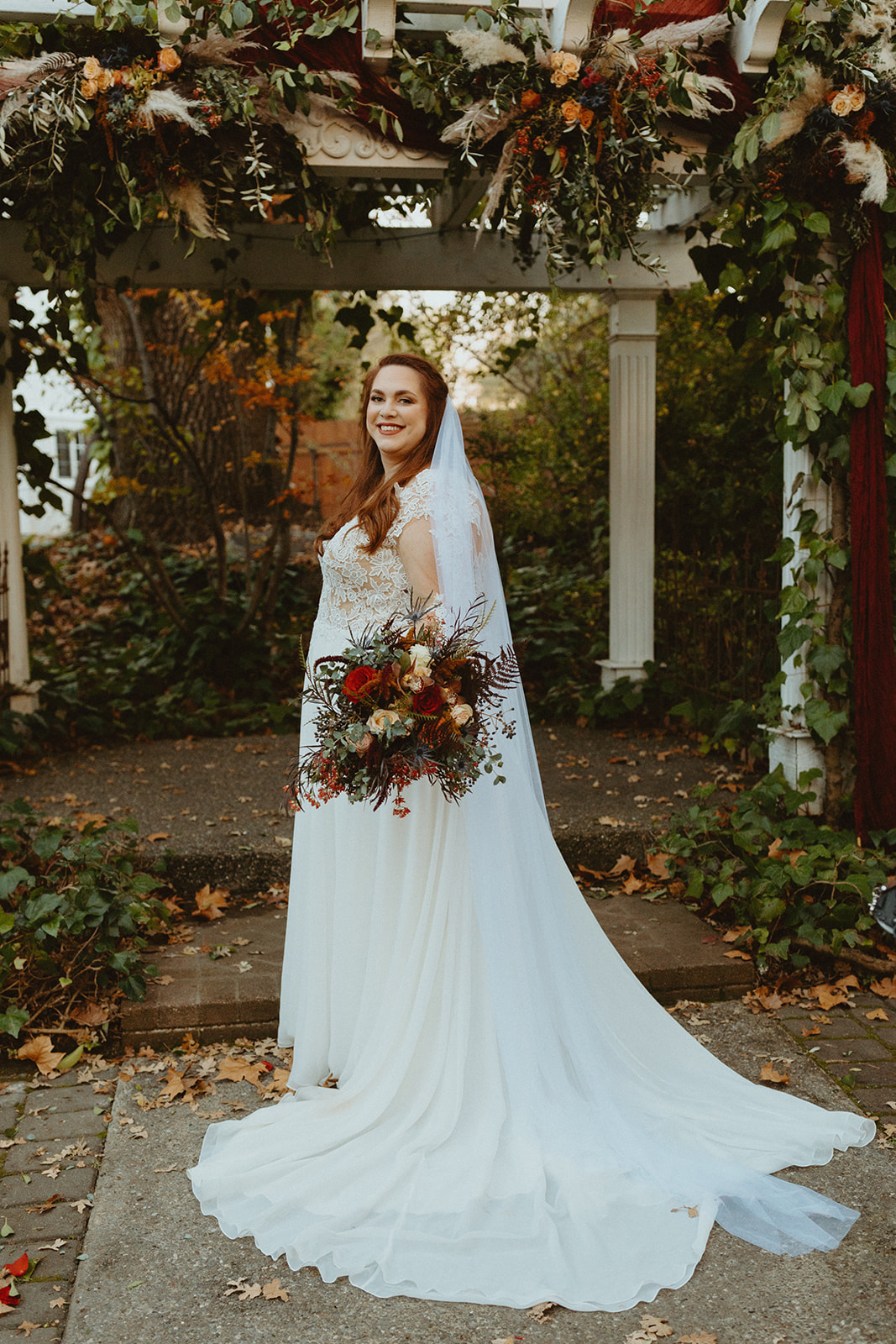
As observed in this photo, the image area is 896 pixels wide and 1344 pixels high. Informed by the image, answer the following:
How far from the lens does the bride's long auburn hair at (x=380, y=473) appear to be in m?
3.07

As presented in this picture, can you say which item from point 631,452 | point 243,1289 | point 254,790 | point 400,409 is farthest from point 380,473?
point 631,452

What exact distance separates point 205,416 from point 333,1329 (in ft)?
29.6

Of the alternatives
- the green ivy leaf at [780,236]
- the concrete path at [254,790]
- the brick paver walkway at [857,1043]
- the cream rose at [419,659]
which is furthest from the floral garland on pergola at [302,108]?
the brick paver walkway at [857,1043]

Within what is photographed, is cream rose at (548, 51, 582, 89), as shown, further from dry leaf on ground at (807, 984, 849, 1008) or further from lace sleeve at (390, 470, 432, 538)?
dry leaf on ground at (807, 984, 849, 1008)

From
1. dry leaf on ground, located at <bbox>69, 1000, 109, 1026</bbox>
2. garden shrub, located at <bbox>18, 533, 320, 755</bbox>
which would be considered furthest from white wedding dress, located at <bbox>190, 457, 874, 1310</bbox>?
garden shrub, located at <bbox>18, 533, 320, 755</bbox>

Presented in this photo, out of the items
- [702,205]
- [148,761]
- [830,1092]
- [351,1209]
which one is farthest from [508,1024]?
[702,205]

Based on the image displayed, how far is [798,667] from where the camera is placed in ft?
15.6

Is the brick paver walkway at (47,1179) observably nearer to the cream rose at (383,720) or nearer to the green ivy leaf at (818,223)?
the cream rose at (383,720)

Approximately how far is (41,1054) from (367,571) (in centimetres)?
200

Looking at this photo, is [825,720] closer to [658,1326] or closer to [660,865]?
[660,865]

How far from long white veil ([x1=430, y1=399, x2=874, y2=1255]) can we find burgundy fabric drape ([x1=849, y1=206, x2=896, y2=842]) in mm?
1791

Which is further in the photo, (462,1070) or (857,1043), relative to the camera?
(857,1043)

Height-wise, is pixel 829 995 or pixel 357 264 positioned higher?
pixel 357 264

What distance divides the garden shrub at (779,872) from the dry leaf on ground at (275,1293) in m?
2.24
